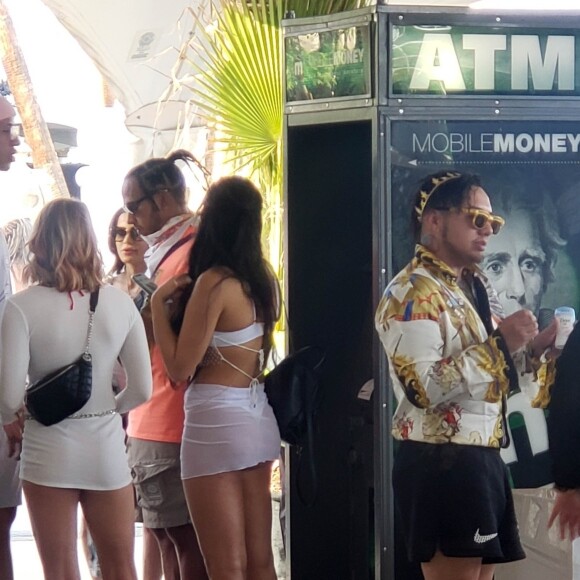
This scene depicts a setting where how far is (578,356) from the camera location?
106 inches

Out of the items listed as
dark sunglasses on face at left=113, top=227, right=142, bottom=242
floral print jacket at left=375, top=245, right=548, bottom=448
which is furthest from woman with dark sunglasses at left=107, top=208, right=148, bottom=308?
floral print jacket at left=375, top=245, right=548, bottom=448

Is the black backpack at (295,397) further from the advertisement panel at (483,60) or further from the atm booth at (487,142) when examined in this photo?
the advertisement panel at (483,60)

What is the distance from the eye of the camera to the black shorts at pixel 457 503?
2.51 metres

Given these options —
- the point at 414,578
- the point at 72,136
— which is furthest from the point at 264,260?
the point at 72,136

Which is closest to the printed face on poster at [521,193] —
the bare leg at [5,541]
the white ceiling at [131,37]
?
the bare leg at [5,541]

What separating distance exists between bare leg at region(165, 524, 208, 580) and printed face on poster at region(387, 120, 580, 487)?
1.08 metres

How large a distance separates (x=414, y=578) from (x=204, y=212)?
1.18 meters

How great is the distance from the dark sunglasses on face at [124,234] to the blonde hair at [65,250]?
2.79 feet

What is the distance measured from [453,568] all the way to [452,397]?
0.43m

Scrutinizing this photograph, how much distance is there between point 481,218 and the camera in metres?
2.66

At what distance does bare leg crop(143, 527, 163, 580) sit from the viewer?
3594 millimetres

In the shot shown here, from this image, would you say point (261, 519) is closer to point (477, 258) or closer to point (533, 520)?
point (533, 520)

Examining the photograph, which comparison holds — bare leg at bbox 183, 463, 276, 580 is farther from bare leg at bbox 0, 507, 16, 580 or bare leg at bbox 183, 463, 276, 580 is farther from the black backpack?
bare leg at bbox 0, 507, 16, 580

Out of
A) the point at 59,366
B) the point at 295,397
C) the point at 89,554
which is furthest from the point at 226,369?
the point at 89,554
